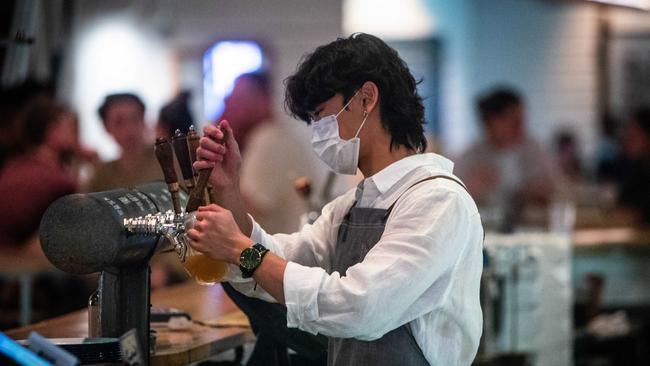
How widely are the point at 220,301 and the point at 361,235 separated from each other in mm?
1790

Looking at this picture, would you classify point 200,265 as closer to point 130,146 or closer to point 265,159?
point 130,146

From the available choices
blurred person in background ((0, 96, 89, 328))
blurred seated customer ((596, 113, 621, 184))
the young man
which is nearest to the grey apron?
the young man

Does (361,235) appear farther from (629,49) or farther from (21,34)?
(629,49)

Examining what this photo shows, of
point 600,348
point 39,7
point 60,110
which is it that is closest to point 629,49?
point 600,348

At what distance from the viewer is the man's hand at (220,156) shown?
2764mm

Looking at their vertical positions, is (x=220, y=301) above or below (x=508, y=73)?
below

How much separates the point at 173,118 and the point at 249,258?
12.6 ft

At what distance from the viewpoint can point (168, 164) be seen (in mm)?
2781

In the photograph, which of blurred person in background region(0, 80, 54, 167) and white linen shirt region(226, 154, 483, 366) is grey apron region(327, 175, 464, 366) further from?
blurred person in background region(0, 80, 54, 167)

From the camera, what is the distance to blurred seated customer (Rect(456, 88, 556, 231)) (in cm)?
866

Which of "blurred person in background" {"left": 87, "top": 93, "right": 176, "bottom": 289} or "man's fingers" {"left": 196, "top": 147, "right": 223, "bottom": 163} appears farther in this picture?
"blurred person in background" {"left": 87, "top": 93, "right": 176, "bottom": 289}

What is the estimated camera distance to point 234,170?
9.62ft

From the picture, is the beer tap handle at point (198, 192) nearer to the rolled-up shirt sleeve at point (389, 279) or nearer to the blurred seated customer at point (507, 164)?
the rolled-up shirt sleeve at point (389, 279)

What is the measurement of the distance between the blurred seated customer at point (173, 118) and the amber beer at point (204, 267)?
3454 mm
